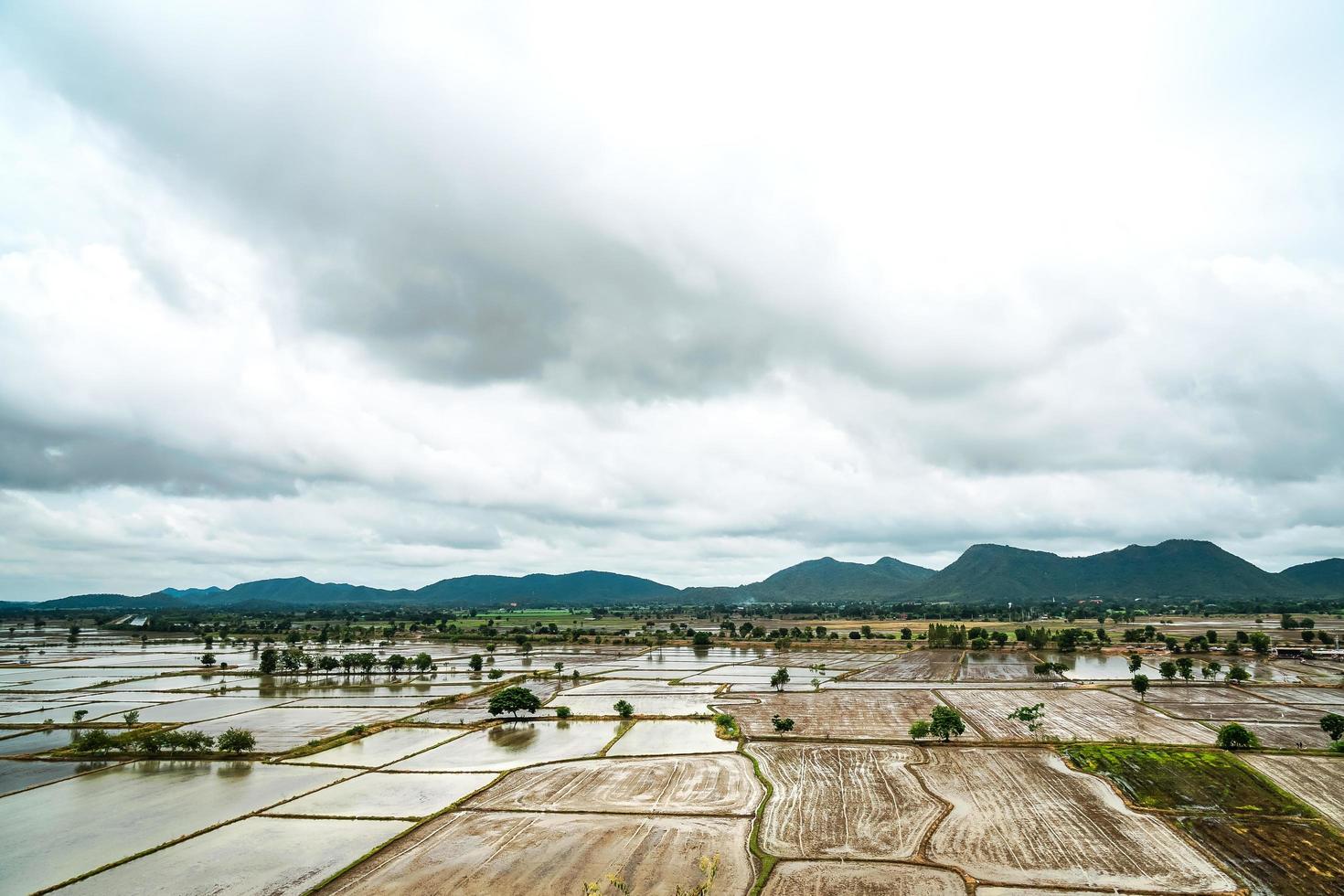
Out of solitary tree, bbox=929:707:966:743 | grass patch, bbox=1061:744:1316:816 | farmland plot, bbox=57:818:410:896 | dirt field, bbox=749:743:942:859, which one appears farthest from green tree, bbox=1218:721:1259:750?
farmland plot, bbox=57:818:410:896

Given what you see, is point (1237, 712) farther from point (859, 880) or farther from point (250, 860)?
point (250, 860)

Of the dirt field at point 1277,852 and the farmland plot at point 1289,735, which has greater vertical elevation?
the dirt field at point 1277,852

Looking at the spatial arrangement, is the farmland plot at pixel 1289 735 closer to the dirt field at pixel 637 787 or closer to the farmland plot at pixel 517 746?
the dirt field at pixel 637 787

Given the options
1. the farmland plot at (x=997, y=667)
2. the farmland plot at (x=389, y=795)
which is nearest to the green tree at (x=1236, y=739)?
the farmland plot at (x=997, y=667)

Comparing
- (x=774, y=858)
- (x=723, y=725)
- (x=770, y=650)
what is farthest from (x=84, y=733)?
(x=770, y=650)

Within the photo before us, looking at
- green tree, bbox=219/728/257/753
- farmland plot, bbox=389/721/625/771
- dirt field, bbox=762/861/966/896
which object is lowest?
dirt field, bbox=762/861/966/896

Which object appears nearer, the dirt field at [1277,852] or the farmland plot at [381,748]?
the dirt field at [1277,852]

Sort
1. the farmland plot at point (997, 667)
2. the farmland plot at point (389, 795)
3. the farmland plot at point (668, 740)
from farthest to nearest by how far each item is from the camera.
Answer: the farmland plot at point (997, 667) → the farmland plot at point (668, 740) → the farmland plot at point (389, 795)

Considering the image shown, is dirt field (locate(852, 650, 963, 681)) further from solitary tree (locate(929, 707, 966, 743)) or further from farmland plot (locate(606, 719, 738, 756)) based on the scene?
solitary tree (locate(929, 707, 966, 743))
